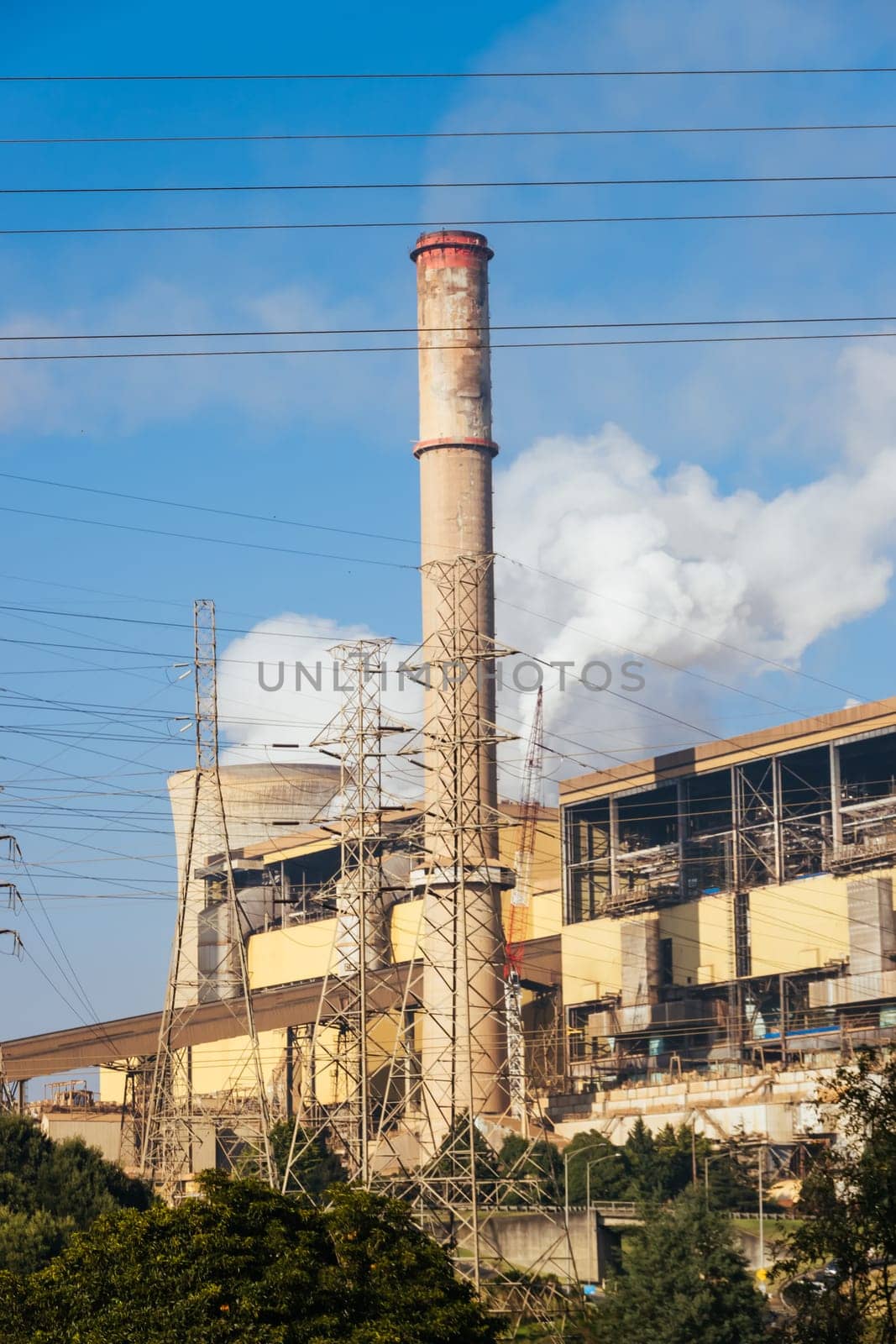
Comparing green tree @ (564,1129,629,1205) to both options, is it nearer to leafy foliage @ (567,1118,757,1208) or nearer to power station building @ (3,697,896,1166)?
leafy foliage @ (567,1118,757,1208)

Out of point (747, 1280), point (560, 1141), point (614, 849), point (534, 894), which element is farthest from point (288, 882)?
point (747, 1280)

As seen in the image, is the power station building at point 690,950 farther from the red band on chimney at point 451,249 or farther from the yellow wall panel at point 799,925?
the red band on chimney at point 451,249

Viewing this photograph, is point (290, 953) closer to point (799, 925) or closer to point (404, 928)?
point (404, 928)

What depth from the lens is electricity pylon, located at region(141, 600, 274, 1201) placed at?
208ft

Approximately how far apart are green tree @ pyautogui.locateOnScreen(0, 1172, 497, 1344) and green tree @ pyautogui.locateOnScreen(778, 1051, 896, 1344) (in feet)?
17.2

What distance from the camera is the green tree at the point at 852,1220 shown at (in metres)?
27.1

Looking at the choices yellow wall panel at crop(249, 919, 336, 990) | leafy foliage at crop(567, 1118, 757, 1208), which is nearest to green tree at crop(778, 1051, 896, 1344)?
leafy foliage at crop(567, 1118, 757, 1208)

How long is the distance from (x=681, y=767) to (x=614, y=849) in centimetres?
633

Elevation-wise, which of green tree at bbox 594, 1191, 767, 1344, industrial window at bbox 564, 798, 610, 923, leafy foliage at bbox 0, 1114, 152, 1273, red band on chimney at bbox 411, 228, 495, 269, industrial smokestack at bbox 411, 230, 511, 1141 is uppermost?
red band on chimney at bbox 411, 228, 495, 269

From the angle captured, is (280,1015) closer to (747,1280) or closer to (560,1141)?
(560,1141)

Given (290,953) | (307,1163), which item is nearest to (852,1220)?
(307,1163)

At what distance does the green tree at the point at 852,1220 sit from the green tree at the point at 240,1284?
17.2ft

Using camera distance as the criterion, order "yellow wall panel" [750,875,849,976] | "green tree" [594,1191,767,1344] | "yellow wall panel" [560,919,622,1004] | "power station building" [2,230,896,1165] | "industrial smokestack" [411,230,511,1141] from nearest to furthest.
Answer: "green tree" [594,1191,767,1344] → "power station building" [2,230,896,1165] → "industrial smokestack" [411,230,511,1141] → "yellow wall panel" [750,875,849,976] → "yellow wall panel" [560,919,622,1004]

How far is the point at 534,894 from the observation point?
107562 mm
